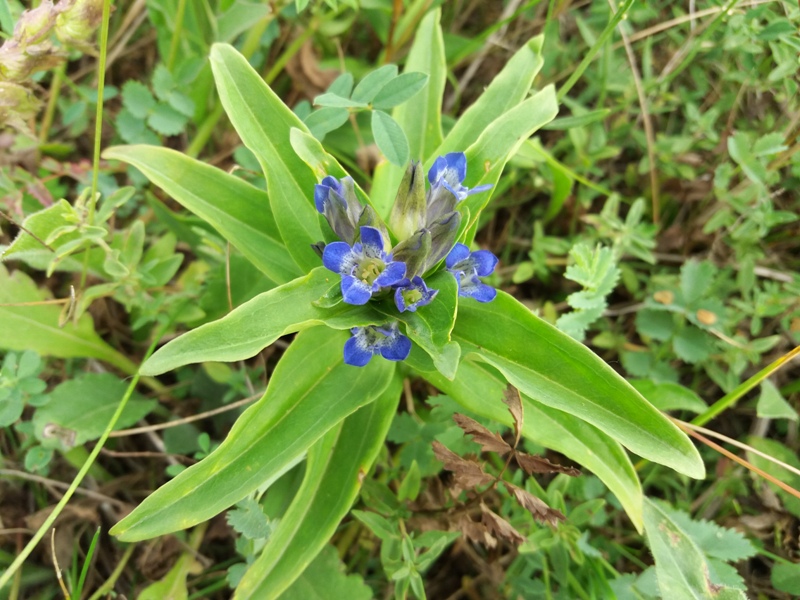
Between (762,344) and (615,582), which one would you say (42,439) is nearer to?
(615,582)

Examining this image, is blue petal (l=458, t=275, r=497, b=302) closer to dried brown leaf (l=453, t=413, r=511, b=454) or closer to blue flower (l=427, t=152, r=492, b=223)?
blue flower (l=427, t=152, r=492, b=223)

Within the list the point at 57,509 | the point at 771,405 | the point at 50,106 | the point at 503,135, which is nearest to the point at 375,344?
the point at 503,135

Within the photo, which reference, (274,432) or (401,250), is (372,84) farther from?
(274,432)

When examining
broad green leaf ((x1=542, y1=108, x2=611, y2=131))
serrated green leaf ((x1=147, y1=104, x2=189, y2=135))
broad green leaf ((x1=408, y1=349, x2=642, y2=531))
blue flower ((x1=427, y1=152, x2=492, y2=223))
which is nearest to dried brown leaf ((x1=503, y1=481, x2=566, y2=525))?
broad green leaf ((x1=408, y1=349, x2=642, y2=531))

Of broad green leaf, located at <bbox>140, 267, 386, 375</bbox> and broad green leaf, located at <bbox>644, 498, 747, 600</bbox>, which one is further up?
broad green leaf, located at <bbox>140, 267, 386, 375</bbox>

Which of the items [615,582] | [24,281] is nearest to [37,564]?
[24,281]

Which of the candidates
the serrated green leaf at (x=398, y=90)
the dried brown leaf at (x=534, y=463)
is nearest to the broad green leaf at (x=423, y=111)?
the serrated green leaf at (x=398, y=90)
